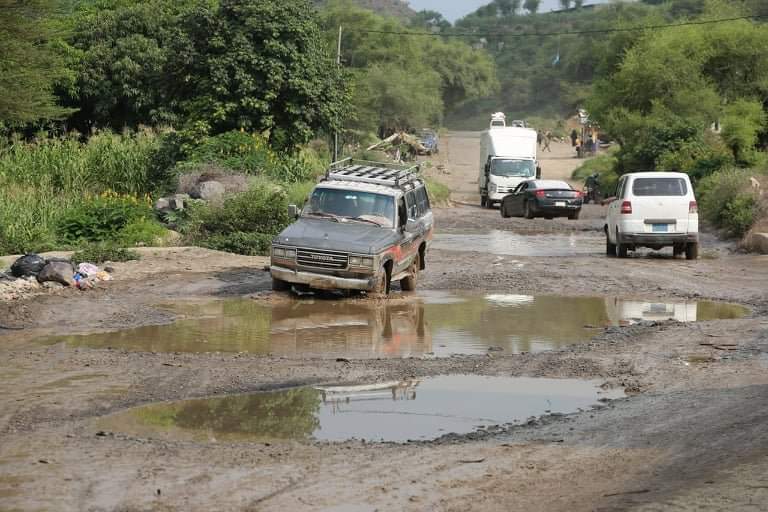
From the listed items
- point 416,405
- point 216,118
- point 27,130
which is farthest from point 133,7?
point 416,405

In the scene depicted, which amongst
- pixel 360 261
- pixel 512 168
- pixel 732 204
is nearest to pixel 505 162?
pixel 512 168

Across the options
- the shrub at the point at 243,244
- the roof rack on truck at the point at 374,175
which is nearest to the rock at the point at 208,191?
the shrub at the point at 243,244

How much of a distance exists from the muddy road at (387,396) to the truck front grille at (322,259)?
23.8 inches

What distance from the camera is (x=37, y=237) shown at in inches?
894

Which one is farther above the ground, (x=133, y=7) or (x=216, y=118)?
(x=133, y=7)

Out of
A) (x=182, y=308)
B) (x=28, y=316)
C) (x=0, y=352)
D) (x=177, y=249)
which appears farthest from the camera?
(x=177, y=249)

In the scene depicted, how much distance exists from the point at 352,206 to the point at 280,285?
5.80 feet

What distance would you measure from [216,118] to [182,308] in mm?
18275

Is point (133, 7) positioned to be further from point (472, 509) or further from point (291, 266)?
point (472, 509)

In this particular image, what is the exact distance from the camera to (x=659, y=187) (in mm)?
24625

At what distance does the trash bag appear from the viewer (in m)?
17.9

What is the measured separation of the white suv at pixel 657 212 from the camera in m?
24.3

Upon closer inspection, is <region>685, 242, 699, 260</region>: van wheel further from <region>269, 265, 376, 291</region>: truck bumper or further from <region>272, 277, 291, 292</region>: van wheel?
<region>272, 277, 291, 292</region>: van wheel

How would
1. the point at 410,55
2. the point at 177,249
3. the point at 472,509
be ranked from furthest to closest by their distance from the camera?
the point at 410,55, the point at 177,249, the point at 472,509
